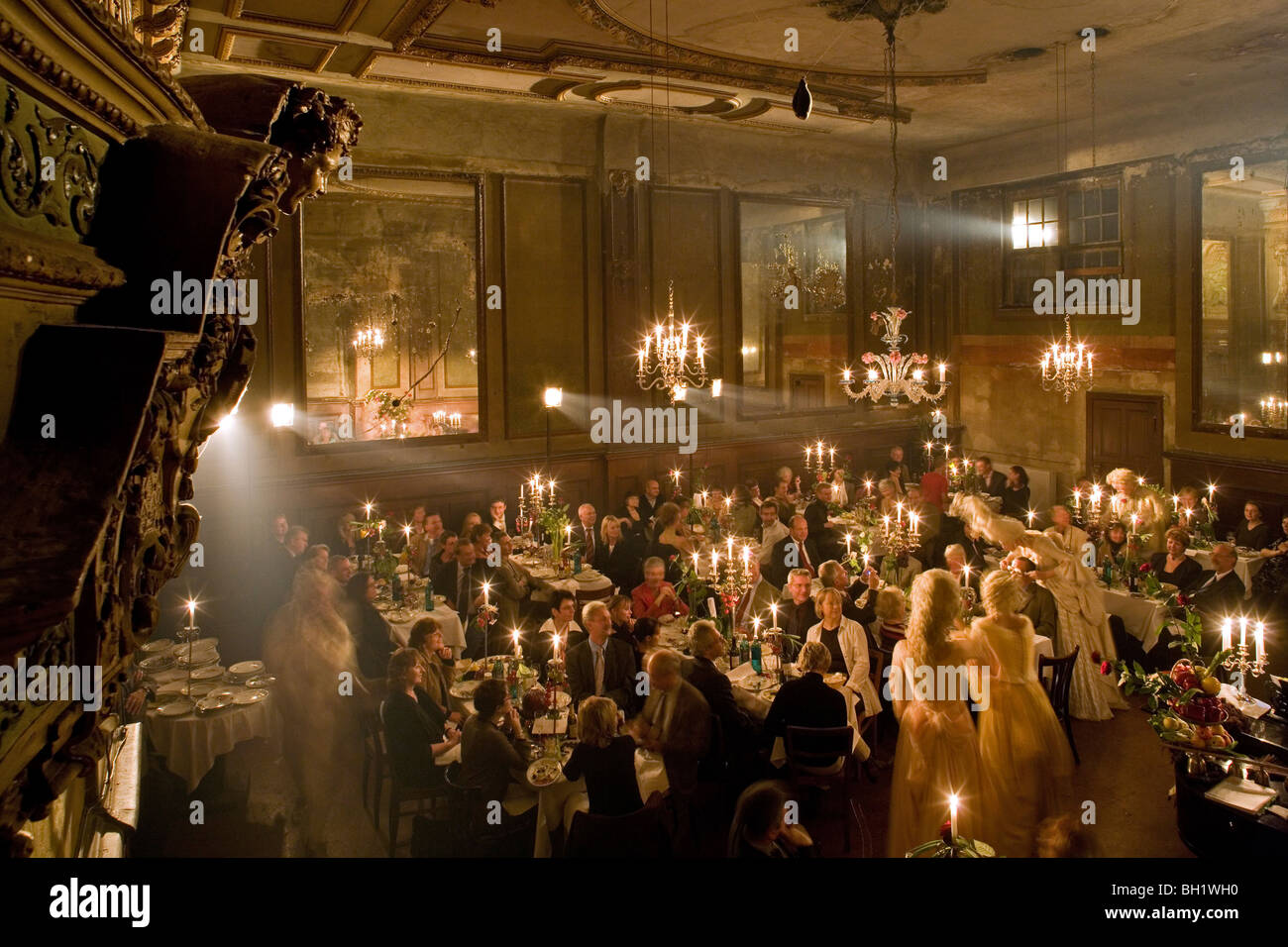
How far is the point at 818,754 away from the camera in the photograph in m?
5.50

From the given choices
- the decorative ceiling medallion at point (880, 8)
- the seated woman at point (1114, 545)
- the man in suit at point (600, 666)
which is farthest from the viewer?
the seated woman at point (1114, 545)

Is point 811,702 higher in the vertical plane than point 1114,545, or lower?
lower

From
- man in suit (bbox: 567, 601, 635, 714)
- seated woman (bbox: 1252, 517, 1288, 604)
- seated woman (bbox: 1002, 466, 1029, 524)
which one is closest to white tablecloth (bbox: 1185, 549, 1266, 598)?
seated woman (bbox: 1252, 517, 1288, 604)

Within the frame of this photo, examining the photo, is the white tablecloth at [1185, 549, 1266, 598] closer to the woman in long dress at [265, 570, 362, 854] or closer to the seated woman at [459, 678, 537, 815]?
the seated woman at [459, 678, 537, 815]

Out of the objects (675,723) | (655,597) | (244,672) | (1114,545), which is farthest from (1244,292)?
(244,672)

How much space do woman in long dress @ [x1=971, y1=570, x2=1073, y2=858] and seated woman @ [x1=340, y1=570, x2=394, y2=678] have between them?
14.5 feet

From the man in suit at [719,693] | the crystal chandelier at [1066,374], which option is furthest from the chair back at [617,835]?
the crystal chandelier at [1066,374]

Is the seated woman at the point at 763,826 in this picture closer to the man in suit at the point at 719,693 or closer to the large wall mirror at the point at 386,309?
the man in suit at the point at 719,693

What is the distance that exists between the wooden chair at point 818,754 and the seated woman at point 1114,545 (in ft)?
14.6

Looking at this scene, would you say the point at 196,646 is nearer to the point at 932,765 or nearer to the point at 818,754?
the point at 818,754

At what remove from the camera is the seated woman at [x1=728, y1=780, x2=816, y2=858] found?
3.87m

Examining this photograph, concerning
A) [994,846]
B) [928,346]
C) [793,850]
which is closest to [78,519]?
[793,850]

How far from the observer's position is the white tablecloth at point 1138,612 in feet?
25.3

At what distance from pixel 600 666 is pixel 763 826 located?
2.38 meters
